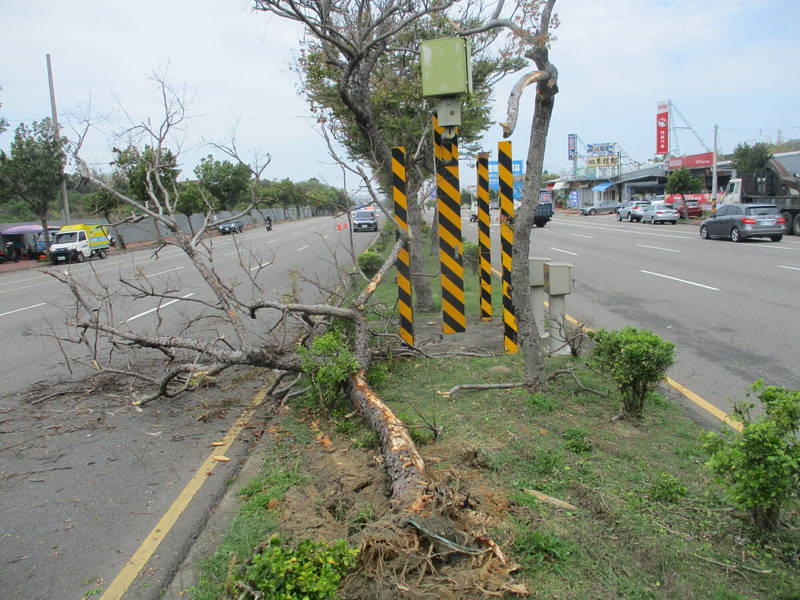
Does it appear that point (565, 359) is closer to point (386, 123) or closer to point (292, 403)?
point (292, 403)

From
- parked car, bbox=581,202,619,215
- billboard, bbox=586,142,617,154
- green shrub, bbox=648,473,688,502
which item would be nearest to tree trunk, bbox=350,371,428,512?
green shrub, bbox=648,473,688,502

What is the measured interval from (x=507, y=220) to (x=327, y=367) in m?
2.66

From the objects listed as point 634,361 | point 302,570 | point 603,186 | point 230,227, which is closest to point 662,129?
point 603,186

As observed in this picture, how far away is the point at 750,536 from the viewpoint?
3.09 metres

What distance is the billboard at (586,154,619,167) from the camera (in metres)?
81.0

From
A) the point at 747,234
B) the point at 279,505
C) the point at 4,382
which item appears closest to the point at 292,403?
the point at 279,505

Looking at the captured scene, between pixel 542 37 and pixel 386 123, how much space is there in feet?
27.4

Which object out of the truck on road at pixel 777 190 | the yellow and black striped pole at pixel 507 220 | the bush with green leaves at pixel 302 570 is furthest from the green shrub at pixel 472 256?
the truck on road at pixel 777 190

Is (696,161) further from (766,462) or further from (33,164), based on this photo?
(766,462)

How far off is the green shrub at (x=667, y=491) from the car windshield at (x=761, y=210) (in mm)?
23191

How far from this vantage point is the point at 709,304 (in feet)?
34.9

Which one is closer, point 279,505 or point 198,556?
point 198,556

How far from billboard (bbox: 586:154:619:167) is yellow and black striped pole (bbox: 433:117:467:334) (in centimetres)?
7974

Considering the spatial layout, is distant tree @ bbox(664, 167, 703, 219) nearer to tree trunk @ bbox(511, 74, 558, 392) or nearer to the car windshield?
the car windshield
